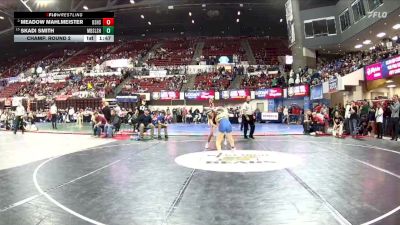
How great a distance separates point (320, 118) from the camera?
17.3 meters

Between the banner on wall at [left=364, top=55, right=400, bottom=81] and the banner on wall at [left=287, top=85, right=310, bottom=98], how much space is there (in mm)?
6745

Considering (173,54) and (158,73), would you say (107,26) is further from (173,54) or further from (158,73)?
(173,54)

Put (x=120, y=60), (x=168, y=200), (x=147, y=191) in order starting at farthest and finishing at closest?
(x=120, y=60), (x=147, y=191), (x=168, y=200)

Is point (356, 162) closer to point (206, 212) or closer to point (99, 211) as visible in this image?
point (206, 212)

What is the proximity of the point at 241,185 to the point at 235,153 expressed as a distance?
13.1ft

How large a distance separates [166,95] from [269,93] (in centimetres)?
1002

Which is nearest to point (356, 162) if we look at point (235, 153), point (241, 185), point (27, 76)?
point (235, 153)

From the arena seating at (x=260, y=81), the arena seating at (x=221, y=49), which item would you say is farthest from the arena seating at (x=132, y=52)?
the arena seating at (x=260, y=81)

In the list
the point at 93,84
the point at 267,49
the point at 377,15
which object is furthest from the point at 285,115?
the point at 93,84

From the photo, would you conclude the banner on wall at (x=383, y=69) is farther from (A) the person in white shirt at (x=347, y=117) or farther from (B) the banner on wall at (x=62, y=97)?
(B) the banner on wall at (x=62, y=97)

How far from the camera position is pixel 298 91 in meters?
28.6

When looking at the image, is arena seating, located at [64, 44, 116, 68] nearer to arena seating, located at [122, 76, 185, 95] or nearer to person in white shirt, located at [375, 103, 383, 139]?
arena seating, located at [122, 76, 185, 95]
